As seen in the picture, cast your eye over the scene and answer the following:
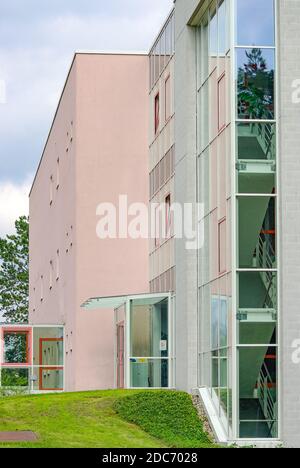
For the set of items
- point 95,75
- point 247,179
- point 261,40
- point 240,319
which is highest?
point 95,75

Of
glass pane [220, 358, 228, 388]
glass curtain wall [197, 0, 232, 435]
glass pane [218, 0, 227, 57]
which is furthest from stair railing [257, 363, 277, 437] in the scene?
glass pane [218, 0, 227, 57]

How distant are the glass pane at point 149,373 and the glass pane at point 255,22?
40.1 feet

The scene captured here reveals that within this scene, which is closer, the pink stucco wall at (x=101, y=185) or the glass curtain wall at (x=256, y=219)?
the glass curtain wall at (x=256, y=219)

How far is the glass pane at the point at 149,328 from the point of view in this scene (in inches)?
1407

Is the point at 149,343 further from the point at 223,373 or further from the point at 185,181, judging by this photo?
the point at 223,373

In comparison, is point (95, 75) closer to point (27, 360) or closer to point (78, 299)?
point (78, 299)

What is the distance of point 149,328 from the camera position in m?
36.8

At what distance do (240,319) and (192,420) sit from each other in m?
3.27

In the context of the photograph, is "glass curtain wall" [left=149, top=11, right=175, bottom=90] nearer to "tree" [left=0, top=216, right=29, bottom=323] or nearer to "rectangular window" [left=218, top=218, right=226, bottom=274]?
"rectangular window" [left=218, top=218, right=226, bottom=274]

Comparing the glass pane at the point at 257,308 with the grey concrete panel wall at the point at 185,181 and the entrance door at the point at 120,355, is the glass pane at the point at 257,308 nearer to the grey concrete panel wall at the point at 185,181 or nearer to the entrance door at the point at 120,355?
the grey concrete panel wall at the point at 185,181

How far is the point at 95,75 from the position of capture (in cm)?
4378

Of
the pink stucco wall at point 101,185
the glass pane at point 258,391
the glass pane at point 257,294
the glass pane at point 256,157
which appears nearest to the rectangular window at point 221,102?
the glass pane at point 256,157

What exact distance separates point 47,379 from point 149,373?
13.1 m
